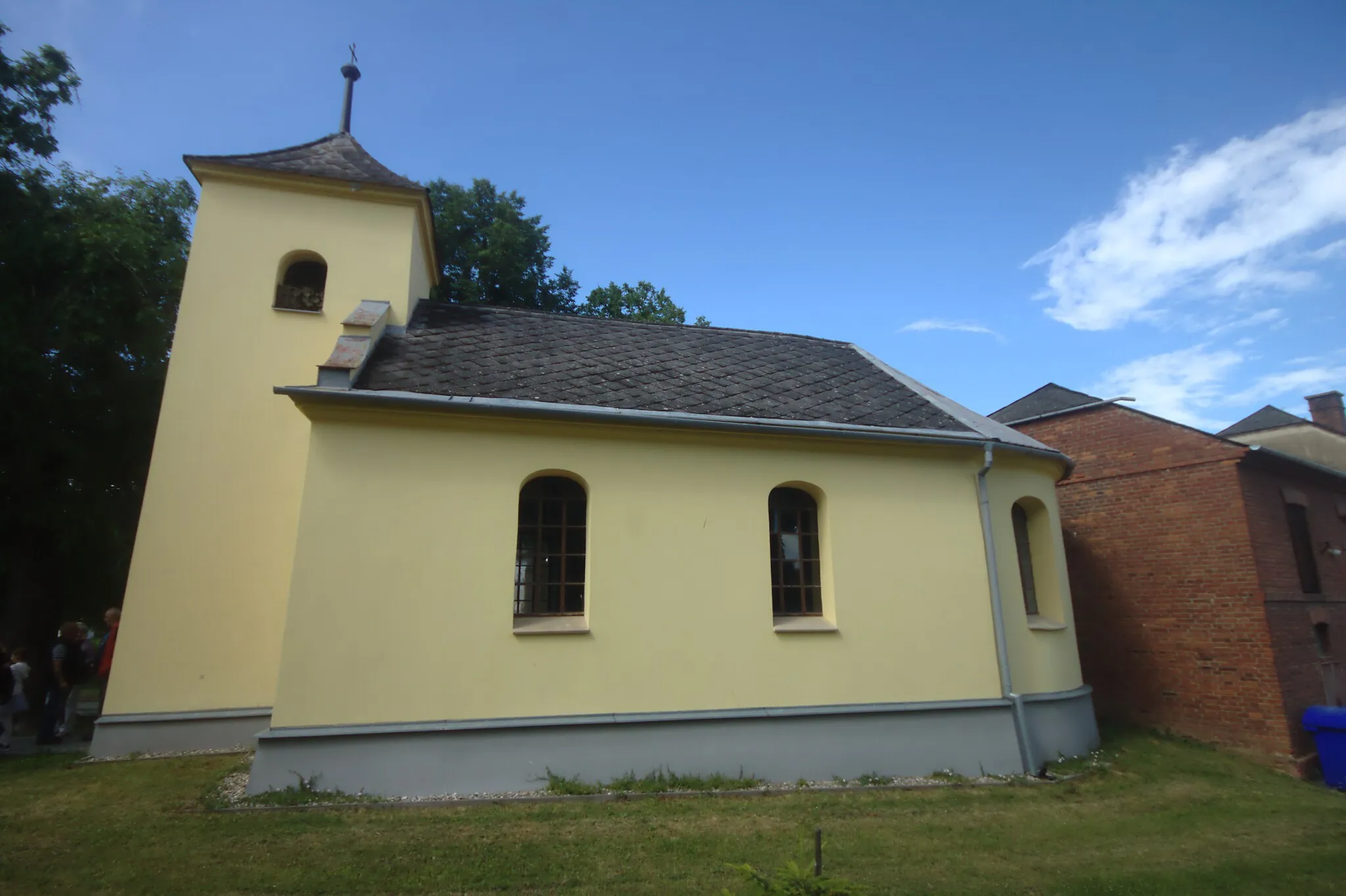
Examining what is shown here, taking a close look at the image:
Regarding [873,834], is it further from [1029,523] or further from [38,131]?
[38,131]

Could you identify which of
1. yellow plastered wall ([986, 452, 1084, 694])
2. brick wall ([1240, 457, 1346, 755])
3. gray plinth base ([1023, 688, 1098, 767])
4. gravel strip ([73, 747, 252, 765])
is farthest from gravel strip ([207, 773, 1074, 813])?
brick wall ([1240, 457, 1346, 755])

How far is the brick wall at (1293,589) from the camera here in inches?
418

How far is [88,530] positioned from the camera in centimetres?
1143

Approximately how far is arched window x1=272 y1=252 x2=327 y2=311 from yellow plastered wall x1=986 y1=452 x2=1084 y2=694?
10.4m

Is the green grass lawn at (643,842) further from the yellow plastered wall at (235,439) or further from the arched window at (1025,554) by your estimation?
the arched window at (1025,554)

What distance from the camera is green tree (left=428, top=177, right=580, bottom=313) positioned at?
70.9ft

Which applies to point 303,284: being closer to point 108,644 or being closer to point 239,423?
point 239,423

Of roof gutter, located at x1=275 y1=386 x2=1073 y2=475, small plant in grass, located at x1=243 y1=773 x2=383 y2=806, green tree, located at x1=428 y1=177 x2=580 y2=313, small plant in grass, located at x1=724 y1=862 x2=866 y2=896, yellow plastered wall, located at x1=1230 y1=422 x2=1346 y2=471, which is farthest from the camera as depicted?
green tree, located at x1=428 y1=177 x2=580 y2=313

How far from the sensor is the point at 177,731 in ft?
28.2

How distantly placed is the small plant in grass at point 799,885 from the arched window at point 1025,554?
28.1 ft

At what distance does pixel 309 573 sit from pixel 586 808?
12.1 feet

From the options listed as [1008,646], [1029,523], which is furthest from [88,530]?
[1029,523]

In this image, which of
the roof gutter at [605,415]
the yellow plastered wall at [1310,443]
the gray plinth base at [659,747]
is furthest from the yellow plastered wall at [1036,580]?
the yellow plastered wall at [1310,443]

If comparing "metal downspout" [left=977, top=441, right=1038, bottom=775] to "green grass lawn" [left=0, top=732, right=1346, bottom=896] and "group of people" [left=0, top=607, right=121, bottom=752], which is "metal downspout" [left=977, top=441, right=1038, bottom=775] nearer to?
"green grass lawn" [left=0, top=732, right=1346, bottom=896]
